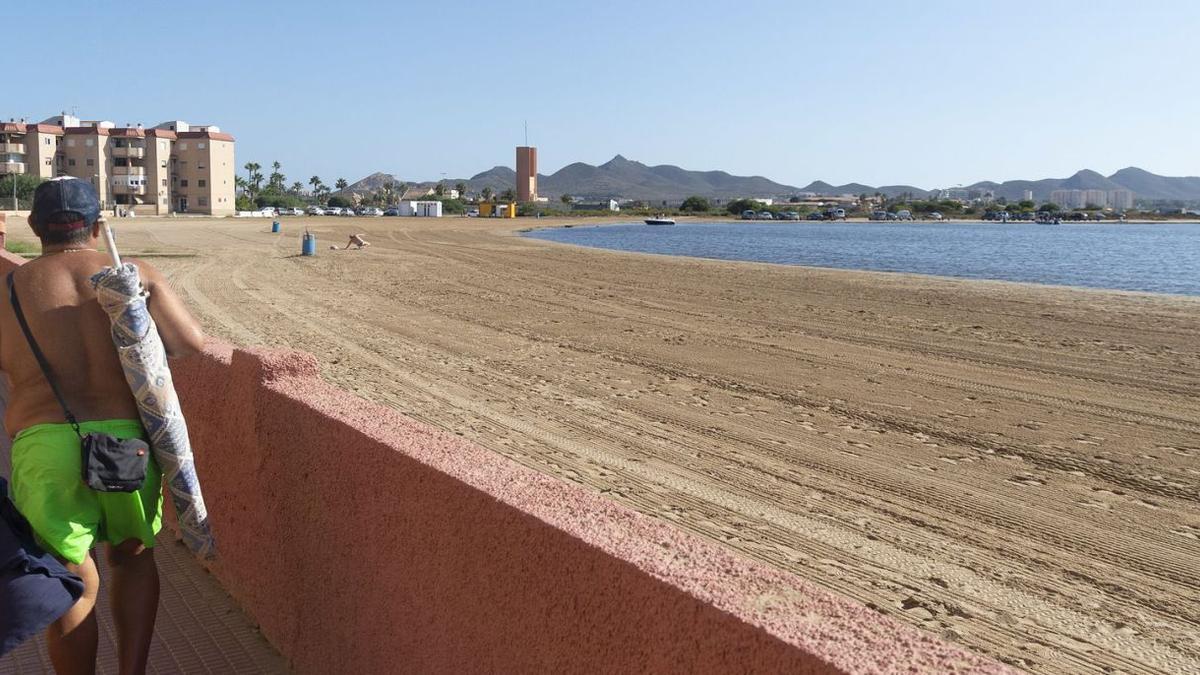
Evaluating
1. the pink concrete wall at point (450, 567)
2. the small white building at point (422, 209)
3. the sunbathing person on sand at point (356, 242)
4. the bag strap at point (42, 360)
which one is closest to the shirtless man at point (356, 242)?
the sunbathing person on sand at point (356, 242)

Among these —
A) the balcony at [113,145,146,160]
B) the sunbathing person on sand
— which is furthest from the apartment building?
the sunbathing person on sand

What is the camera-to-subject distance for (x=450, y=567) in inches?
115

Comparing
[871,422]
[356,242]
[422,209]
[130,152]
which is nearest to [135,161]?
[130,152]

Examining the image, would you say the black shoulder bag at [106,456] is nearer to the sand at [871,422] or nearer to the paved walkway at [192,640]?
the paved walkway at [192,640]

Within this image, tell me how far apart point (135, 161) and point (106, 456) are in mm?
111518

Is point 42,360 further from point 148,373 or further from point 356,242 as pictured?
point 356,242

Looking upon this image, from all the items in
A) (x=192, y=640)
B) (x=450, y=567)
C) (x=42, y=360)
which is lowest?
(x=192, y=640)

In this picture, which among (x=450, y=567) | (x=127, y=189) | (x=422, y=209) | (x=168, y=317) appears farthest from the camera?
(x=422, y=209)

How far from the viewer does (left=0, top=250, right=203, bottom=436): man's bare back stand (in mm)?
3102

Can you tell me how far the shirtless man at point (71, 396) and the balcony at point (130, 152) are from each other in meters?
110

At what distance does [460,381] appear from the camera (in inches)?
433

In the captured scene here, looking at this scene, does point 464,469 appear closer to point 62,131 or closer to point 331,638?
point 331,638

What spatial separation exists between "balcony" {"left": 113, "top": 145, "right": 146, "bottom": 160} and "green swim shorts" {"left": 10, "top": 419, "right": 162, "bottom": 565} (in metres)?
110

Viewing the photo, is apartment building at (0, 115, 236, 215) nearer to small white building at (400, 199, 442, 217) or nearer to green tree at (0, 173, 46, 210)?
green tree at (0, 173, 46, 210)
